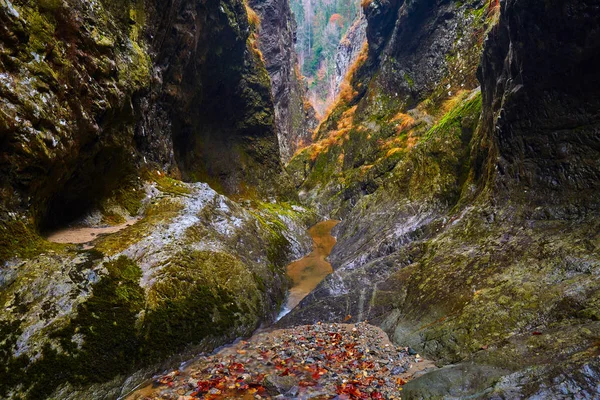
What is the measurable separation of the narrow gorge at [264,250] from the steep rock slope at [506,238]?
0.05 m

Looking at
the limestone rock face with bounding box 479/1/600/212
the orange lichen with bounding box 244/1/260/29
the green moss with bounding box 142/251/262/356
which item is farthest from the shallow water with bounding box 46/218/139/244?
the orange lichen with bounding box 244/1/260/29

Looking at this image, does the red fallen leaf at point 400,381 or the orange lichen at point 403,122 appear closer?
the red fallen leaf at point 400,381

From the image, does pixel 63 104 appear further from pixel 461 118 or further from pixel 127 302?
pixel 461 118

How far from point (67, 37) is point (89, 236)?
558 centimetres

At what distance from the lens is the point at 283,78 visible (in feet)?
211

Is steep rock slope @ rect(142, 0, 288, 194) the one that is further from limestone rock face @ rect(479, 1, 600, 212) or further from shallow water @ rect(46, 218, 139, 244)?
limestone rock face @ rect(479, 1, 600, 212)

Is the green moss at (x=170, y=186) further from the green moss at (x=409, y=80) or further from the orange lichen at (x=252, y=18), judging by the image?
the orange lichen at (x=252, y=18)

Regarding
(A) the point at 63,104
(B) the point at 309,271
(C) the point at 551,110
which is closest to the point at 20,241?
(A) the point at 63,104

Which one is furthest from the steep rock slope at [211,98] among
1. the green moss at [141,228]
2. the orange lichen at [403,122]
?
the orange lichen at [403,122]

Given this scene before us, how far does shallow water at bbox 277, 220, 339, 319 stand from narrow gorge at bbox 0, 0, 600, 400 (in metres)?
0.15

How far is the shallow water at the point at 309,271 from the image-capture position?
40.5ft

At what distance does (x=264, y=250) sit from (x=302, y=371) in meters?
8.22

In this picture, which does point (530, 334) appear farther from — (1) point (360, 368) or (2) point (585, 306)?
(1) point (360, 368)

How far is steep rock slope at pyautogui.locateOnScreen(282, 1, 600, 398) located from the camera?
475 cm
